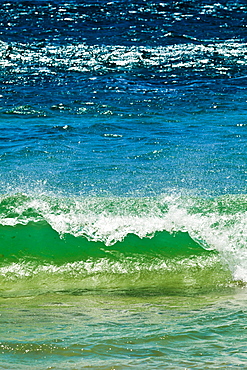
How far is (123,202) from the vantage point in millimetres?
7117

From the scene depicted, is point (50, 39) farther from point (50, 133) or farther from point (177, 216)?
point (177, 216)

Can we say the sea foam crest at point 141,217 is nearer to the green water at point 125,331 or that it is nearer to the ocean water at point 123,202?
the ocean water at point 123,202

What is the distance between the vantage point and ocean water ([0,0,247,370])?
422cm

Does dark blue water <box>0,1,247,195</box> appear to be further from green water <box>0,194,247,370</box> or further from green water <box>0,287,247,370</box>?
green water <box>0,287,247,370</box>

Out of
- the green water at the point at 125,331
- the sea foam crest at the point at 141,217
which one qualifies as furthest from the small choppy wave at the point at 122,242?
the green water at the point at 125,331

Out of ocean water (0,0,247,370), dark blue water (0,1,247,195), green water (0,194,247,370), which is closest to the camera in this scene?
green water (0,194,247,370)

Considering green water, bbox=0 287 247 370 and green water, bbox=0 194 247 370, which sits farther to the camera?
green water, bbox=0 194 247 370

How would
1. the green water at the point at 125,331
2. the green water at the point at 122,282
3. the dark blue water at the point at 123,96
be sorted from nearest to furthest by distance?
the green water at the point at 125,331
the green water at the point at 122,282
the dark blue water at the point at 123,96

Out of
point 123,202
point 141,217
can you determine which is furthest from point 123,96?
point 141,217

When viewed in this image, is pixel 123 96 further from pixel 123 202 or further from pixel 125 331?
pixel 125 331

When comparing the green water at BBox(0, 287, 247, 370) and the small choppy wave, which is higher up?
the green water at BBox(0, 287, 247, 370)

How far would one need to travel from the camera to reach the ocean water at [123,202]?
4219mm

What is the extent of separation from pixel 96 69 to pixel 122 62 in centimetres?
81

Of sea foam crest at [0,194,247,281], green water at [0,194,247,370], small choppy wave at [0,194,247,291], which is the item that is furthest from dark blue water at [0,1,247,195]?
green water at [0,194,247,370]
